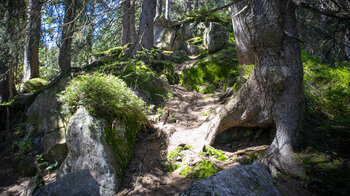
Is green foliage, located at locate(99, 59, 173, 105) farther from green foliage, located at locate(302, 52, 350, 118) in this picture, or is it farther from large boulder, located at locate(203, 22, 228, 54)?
green foliage, located at locate(302, 52, 350, 118)

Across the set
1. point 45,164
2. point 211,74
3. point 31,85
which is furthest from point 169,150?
point 31,85

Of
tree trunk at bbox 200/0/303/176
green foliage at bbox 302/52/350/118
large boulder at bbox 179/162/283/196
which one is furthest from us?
green foliage at bbox 302/52/350/118

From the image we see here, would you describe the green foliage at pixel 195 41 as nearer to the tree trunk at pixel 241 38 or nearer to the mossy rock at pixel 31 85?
the tree trunk at pixel 241 38

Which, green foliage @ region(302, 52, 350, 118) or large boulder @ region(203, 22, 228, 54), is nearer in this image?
green foliage @ region(302, 52, 350, 118)

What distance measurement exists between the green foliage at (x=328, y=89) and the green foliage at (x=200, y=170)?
2605 mm

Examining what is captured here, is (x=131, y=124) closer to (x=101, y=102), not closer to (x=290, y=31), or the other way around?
(x=101, y=102)

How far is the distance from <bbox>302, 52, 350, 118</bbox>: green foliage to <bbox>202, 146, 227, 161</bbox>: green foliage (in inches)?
88.2

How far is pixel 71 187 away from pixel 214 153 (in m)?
2.58

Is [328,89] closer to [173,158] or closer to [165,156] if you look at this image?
[173,158]

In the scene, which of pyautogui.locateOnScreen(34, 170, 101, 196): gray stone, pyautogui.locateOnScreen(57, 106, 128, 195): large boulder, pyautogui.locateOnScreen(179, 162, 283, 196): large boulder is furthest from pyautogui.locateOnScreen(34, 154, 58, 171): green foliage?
pyautogui.locateOnScreen(179, 162, 283, 196): large boulder

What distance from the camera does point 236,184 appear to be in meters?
1.93

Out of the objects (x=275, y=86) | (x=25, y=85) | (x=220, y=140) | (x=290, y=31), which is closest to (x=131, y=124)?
(x=220, y=140)

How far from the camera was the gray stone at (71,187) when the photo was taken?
219cm

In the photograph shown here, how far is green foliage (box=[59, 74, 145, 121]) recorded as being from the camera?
4164mm
